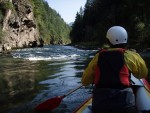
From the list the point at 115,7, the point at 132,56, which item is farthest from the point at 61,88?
the point at 115,7

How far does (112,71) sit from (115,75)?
7 cm

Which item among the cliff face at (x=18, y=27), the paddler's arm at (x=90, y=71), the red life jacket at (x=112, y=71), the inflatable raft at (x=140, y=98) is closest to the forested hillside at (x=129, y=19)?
the cliff face at (x=18, y=27)

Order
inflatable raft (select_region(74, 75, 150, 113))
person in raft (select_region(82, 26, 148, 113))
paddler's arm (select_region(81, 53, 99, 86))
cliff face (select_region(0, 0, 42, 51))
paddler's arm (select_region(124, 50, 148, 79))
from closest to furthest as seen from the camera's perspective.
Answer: person in raft (select_region(82, 26, 148, 113)) < paddler's arm (select_region(124, 50, 148, 79)) < paddler's arm (select_region(81, 53, 99, 86)) < inflatable raft (select_region(74, 75, 150, 113)) < cliff face (select_region(0, 0, 42, 51))

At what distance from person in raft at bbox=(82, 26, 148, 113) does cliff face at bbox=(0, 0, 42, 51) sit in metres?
42.2

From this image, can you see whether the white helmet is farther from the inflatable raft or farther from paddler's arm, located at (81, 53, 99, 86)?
the inflatable raft

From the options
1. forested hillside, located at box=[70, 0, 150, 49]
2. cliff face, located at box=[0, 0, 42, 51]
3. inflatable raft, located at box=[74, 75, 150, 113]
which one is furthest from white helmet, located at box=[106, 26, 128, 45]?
cliff face, located at box=[0, 0, 42, 51]

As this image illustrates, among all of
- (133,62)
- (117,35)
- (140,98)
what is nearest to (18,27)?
(140,98)

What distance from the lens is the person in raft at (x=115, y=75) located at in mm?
4496

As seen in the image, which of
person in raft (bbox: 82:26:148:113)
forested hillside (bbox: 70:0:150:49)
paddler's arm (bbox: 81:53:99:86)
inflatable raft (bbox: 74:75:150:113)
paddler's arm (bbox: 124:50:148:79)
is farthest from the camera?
forested hillside (bbox: 70:0:150:49)

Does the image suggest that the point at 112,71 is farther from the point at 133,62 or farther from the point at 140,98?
the point at 140,98

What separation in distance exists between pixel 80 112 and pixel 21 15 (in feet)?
197

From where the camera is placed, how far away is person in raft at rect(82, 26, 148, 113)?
14.8ft

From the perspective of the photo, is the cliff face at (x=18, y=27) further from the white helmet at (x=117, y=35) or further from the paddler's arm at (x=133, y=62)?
the paddler's arm at (x=133, y=62)

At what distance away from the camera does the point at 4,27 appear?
52.5 m
